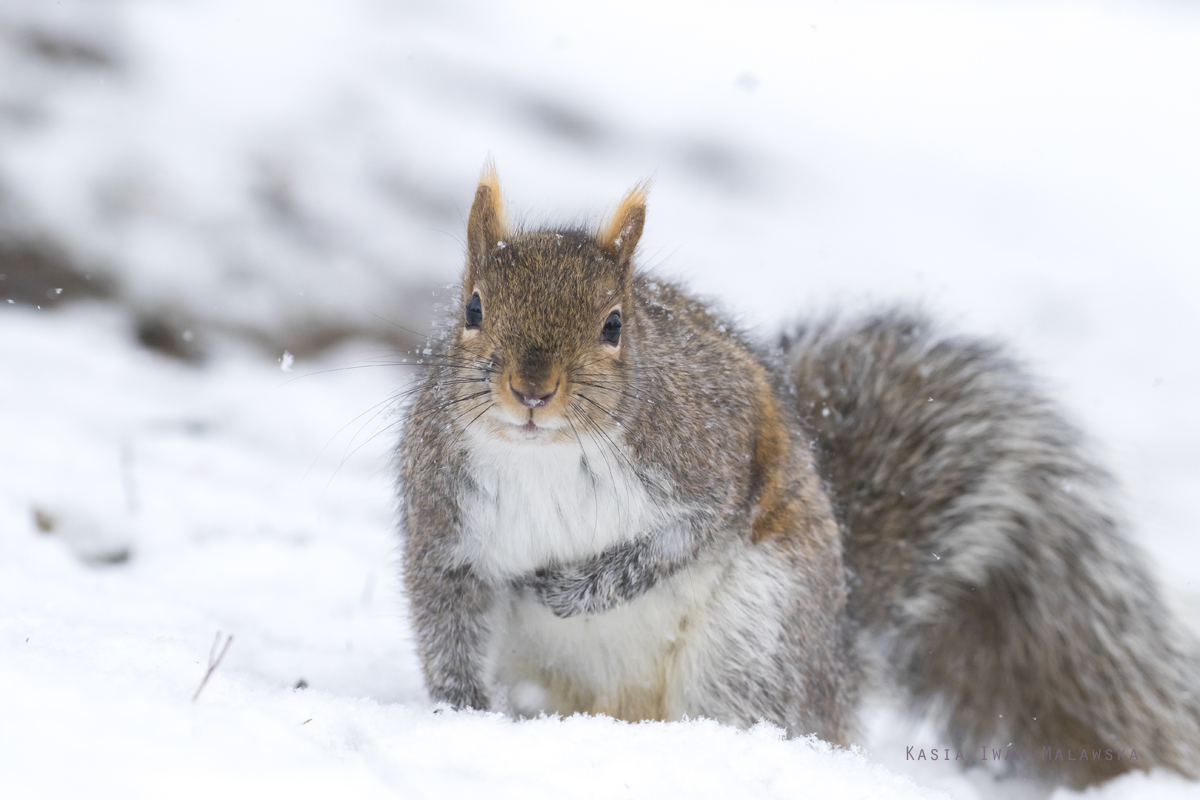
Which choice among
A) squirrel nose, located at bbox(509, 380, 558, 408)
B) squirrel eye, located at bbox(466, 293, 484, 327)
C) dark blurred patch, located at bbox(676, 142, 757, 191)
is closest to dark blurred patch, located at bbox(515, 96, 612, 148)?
dark blurred patch, located at bbox(676, 142, 757, 191)

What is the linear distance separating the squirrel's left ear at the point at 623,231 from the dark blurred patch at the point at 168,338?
7.31 ft

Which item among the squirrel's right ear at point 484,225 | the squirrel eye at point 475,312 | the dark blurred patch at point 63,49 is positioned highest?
the squirrel's right ear at point 484,225

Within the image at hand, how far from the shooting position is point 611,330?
176 centimetres

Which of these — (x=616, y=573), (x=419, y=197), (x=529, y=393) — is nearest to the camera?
(x=529, y=393)

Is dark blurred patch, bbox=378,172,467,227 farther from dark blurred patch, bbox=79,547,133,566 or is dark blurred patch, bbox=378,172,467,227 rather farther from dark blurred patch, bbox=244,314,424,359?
dark blurred patch, bbox=79,547,133,566

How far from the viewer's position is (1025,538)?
2.29 metres

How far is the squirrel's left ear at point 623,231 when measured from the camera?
188 centimetres

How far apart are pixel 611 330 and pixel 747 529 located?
469 millimetres

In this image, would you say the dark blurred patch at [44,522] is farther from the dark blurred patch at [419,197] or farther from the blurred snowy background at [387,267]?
the dark blurred patch at [419,197]

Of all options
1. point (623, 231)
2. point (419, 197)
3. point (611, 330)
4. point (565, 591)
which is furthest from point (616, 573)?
point (419, 197)

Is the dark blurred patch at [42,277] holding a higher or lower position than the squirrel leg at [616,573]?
lower

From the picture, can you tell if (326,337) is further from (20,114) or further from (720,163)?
(720,163)

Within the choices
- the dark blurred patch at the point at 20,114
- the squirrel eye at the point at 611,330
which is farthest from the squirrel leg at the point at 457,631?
the dark blurred patch at the point at 20,114

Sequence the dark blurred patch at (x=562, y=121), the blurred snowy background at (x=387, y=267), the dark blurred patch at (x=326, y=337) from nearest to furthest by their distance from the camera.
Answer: the blurred snowy background at (x=387, y=267) < the dark blurred patch at (x=326, y=337) < the dark blurred patch at (x=562, y=121)
